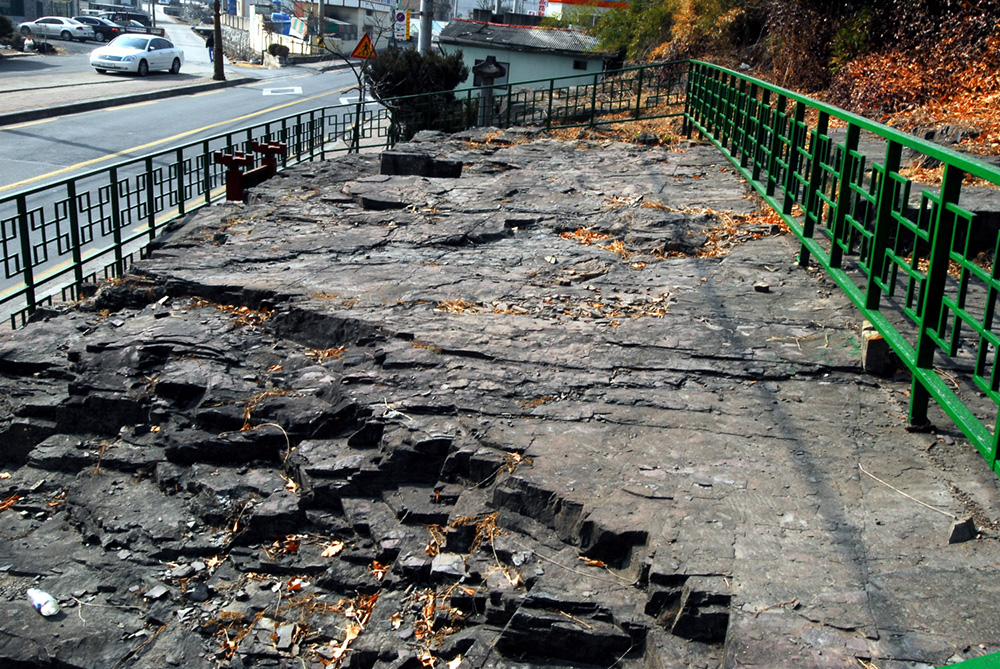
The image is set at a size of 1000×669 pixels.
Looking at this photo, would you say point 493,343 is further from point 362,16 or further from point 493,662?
point 362,16

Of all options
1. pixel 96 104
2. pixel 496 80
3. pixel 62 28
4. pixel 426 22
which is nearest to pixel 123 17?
pixel 62 28

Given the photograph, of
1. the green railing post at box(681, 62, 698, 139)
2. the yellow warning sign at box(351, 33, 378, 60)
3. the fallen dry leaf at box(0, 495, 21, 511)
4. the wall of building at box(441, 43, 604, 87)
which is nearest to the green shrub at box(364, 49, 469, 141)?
the yellow warning sign at box(351, 33, 378, 60)

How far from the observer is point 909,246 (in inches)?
261

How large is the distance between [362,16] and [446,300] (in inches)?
3362

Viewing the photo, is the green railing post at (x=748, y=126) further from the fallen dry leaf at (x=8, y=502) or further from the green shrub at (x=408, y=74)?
the green shrub at (x=408, y=74)

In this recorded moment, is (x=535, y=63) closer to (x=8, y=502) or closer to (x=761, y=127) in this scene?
(x=761, y=127)

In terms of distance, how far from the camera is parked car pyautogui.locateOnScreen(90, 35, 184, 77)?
122ft

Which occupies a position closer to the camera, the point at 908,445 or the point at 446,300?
the point at 908,445

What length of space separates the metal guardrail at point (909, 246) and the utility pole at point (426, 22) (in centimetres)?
1496

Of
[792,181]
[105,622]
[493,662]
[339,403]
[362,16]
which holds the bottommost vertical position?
[105,622]

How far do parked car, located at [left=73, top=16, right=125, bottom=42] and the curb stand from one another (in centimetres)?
2801

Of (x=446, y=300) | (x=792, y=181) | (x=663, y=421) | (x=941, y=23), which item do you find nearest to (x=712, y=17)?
(x=941, y=23)

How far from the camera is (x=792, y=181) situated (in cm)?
685

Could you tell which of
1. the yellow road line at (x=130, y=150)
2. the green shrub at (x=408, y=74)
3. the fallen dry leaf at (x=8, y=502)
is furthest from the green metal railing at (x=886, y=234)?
the green shrub at (x=408, y=74)
